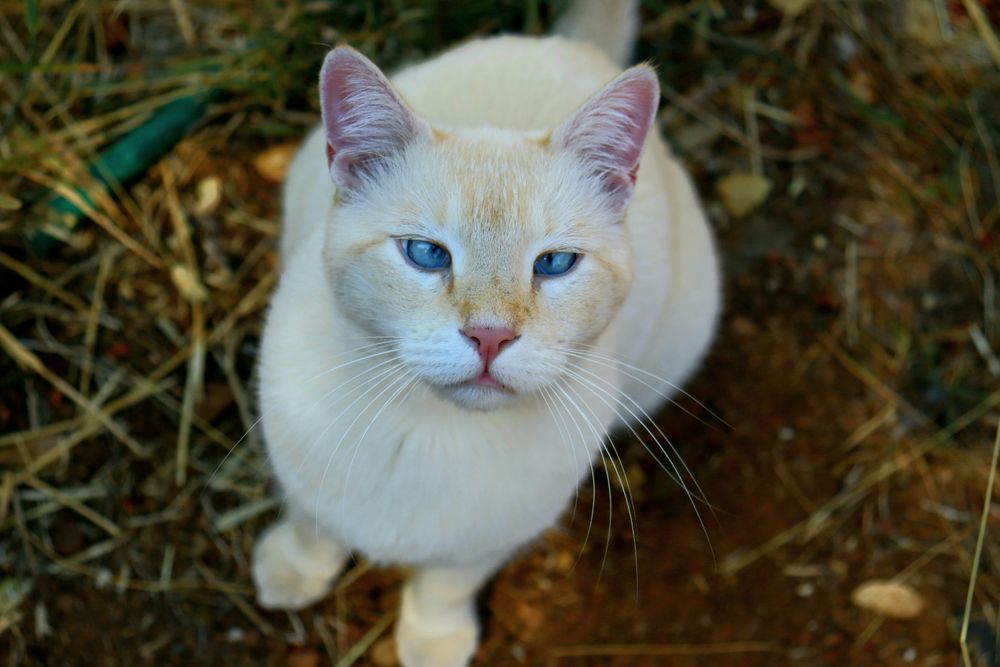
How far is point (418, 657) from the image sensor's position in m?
2.10

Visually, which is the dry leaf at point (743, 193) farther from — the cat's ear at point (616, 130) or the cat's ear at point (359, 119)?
the cat's ear at point (359, 119)

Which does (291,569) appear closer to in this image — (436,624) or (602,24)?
(436,624)

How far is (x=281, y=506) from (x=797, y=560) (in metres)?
1.25

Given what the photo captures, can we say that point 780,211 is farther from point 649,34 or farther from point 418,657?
point 418,657

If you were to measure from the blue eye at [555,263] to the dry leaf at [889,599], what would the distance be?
56.6 inches

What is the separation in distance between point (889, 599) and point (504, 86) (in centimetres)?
155

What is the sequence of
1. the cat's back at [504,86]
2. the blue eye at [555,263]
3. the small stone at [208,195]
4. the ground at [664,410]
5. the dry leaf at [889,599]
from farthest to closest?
the small stone at [208,195]
the dry leaf at [889,599]
the ground at [664,410]
the cat's back at [504,86]
the blue eye at [555,263]

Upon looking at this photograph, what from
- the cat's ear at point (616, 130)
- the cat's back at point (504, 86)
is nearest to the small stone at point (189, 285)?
the cat's back at point (504, 86)

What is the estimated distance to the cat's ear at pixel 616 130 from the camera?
1.34m

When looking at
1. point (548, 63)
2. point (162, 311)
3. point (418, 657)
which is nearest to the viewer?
point (548, 63)

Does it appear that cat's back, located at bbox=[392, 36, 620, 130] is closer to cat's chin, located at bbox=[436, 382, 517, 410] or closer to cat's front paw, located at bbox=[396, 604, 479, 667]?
cat's chin, located at bbox=[436, 382, 517, 410]

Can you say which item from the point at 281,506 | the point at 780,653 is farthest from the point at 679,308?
the point at 281,506

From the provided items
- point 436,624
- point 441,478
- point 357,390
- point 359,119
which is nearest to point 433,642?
point 436,624

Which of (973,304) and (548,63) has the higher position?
(548,63)
